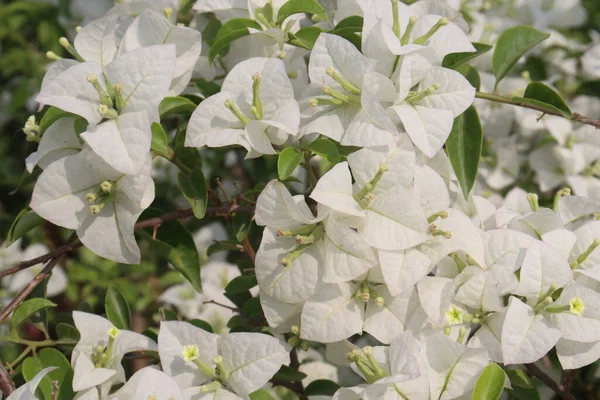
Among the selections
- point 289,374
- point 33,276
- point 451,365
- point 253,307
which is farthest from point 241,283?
point 33,276

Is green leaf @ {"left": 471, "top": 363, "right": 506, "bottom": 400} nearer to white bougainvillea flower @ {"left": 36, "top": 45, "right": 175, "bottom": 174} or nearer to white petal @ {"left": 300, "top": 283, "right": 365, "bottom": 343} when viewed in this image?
white petal @ {"left": 300, "top": 283, "right": 365, "bottom": 343}

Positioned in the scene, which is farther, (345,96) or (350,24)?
(350,24)

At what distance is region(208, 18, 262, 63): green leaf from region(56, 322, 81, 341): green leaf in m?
0.47

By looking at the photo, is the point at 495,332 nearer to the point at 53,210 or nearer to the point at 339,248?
the point at 339,248

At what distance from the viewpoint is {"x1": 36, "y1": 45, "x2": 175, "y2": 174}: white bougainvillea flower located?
90cm

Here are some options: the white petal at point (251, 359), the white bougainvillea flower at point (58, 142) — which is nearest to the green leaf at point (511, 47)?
the white petal at point (251, 359)

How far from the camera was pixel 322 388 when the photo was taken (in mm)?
1130

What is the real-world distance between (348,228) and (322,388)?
352 millimetres

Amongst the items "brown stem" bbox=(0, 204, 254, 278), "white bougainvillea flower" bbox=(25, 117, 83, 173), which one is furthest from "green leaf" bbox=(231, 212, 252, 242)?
"white bougainvillea flower" bbox=(25, 117, 83, 173)

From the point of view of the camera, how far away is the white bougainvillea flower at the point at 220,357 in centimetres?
92

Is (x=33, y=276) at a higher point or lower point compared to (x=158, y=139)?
lower

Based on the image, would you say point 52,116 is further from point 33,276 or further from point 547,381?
point 33,276

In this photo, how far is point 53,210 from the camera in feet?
3.16

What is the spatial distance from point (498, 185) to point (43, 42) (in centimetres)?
121
